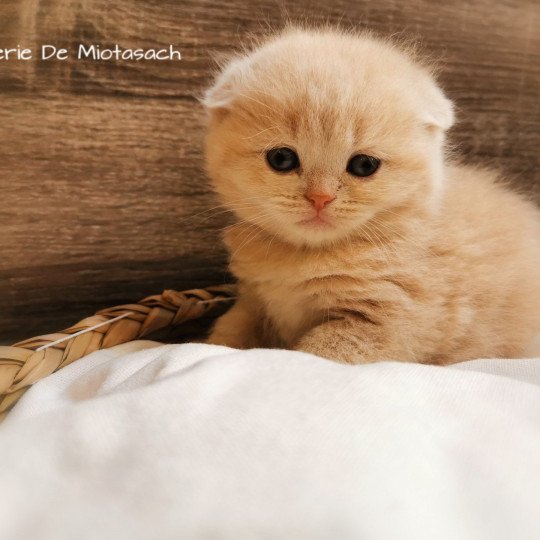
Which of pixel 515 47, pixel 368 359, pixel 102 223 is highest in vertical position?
pixel 515 47

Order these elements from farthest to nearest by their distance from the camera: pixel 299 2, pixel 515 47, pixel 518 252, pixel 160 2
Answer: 1. pixel 515 47
2. pixel 299 2
3. pixel 160 2
4. pixel 518 252

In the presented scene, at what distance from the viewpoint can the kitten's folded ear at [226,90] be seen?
3.62 feet

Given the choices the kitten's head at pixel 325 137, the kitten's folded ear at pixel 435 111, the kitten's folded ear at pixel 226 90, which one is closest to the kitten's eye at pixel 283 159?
the kitten's head at pixel 325 137

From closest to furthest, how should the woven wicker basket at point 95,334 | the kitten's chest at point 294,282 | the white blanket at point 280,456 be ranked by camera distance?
the white blanket at point 280,456
the woven wicker basket at point 95,334
the kitten's chest at point 294,282

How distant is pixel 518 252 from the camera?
122 centimetres

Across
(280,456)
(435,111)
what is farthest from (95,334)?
(435,111)

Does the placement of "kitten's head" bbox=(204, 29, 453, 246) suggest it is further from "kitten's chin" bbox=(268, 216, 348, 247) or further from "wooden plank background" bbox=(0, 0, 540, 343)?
"wooden plank background" bbox=(0, 0, 540, 343)

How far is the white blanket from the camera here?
591 millimetres

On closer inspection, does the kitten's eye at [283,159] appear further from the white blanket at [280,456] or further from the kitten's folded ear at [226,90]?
the white blanket at [280,456]

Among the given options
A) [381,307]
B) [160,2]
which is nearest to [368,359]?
[381,307]

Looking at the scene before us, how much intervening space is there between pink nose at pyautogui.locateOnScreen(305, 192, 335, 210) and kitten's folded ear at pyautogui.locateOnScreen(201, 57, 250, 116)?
0.83 ft

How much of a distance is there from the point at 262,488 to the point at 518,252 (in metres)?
0.84

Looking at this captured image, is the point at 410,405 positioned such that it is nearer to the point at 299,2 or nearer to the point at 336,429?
the point at 336,429

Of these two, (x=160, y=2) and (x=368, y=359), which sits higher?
(x=160, y=2)
